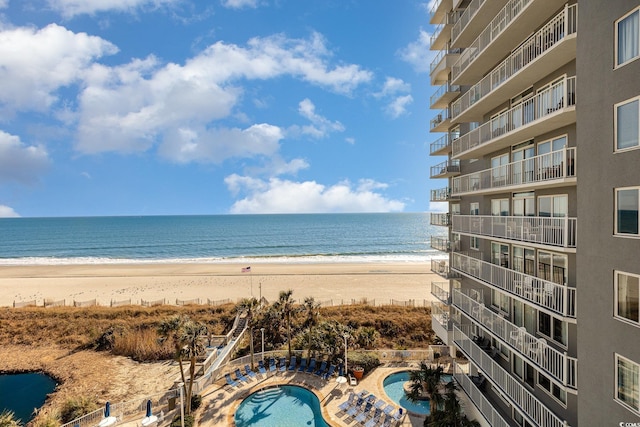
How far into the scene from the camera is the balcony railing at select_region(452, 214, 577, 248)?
Result: 927 cm

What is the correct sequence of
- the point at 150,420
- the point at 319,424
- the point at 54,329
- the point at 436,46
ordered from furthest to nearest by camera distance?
the point at 54,329
the point at 436,46
the point at 319,424
the point at 150,420

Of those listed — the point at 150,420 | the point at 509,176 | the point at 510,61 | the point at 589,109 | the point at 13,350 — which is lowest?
the point at 13,350

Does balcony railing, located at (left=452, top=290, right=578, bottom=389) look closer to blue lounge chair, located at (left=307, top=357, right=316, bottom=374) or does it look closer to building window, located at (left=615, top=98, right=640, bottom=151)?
building window, located at (left=615, top=98, right=640, bottom=151)

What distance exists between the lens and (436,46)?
20.6 metres

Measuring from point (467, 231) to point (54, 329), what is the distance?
1418 inches

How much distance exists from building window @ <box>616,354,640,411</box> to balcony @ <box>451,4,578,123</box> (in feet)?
28.7

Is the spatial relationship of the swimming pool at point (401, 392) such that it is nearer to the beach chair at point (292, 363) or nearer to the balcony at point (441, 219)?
the beach chair at point (292, 363)

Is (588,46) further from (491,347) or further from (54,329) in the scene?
(54,329)

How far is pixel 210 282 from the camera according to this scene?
49.4 metres

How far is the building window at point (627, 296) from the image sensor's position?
23.1 feet

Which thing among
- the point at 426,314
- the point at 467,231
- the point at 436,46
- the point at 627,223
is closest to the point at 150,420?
the point at 467,231

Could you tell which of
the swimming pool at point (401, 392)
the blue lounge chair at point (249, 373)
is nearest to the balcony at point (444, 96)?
the swimming pool at point (401, 392)

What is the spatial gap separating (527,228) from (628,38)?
621cm

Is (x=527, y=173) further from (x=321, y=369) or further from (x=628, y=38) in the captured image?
(x=321, y=369)
